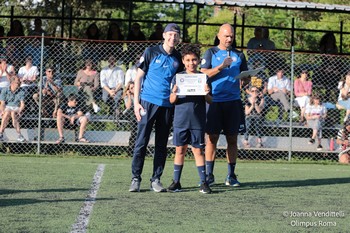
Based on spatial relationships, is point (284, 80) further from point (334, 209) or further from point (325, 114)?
point (334, 209)

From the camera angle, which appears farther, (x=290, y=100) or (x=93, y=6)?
(x=93, y=6)

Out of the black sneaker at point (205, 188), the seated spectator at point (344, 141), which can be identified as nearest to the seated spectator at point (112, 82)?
the seated spectator at point (344, 141)

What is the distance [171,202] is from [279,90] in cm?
834

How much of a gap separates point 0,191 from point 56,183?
1.21 metres

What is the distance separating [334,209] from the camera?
9.04 m

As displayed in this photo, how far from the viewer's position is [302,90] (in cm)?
1756

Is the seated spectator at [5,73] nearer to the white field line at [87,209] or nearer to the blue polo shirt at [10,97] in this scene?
the blue polo shirt at [10,97]

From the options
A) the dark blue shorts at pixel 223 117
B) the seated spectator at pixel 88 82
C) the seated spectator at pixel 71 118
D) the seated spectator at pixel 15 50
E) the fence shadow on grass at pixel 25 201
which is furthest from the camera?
the seated spectator at pixel 15 50

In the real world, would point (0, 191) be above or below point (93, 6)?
below

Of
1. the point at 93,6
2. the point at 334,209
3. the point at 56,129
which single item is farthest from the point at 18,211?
the point at 93,6

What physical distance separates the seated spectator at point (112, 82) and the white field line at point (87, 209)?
4.71 metres

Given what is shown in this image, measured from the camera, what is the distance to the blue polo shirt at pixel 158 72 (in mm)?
10086

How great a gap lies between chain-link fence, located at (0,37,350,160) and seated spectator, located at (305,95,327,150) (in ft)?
0.15

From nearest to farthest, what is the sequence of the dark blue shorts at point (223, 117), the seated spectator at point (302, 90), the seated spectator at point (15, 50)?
1. the dark blue shorts at point (223, 117)
2. the seated spectator at point (15, 50)
3. the seated spectator at point (302, 90)
